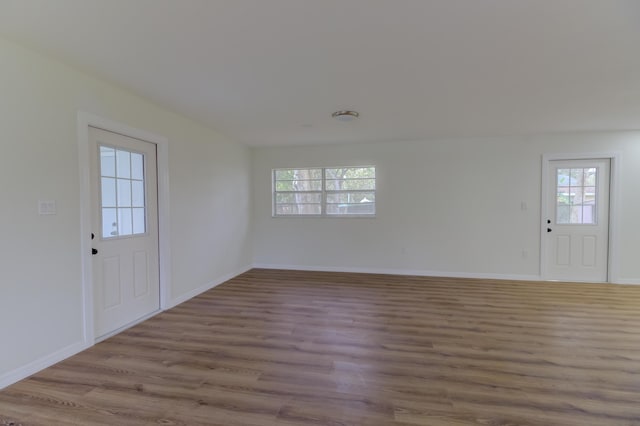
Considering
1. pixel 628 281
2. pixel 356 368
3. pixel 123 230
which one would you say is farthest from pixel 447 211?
pixel 123 230

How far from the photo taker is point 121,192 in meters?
3.24

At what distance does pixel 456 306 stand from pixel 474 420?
2190 mm

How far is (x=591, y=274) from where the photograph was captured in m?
5.04

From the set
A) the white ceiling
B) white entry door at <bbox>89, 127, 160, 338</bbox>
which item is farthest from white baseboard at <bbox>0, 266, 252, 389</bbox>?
the white ceiling

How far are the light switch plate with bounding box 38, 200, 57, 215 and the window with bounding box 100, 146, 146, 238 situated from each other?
1.70 feet

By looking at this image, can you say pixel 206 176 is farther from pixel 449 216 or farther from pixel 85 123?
pixel 449 216

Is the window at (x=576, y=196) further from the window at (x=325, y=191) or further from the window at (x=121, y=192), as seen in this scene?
the window at (x=121, y=192)

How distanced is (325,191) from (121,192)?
3.53 m

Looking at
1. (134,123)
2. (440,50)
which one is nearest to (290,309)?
(134,123)

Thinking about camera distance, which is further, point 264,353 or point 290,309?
point 290,309

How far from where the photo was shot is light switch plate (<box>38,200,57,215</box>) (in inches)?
94.8

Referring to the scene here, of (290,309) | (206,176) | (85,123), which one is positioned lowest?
(290,309)

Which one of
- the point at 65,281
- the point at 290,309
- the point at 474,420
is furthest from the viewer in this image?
the point at 290,309

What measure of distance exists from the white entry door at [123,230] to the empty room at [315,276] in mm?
24
